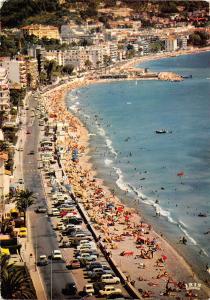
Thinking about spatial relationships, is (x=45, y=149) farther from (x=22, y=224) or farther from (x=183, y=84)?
(x=183, y=84)

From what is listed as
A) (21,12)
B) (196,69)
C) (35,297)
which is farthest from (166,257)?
(196,69)

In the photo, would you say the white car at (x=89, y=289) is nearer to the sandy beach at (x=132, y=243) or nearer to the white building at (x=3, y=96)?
the sandy beach at (x=132, y=243)

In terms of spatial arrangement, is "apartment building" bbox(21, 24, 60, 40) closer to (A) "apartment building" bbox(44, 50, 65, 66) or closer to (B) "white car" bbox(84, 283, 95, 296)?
(A) "apartment building" bbox(44, 50, 65, 66)

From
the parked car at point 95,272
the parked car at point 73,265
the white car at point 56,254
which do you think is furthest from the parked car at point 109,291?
the white car at point 56,254

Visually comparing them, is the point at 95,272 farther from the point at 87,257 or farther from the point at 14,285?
the point at 14,285

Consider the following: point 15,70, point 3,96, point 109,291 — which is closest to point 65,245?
point 109,291

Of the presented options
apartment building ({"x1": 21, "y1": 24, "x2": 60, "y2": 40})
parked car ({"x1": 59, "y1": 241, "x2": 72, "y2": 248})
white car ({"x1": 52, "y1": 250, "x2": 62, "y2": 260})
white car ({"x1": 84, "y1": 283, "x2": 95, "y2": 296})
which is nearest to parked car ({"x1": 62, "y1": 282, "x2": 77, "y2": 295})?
white car ({"x1": 84, "y1": 283, "x2": 95, "y2": 296})

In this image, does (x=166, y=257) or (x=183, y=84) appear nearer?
(x=166, y=257)
